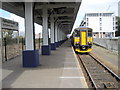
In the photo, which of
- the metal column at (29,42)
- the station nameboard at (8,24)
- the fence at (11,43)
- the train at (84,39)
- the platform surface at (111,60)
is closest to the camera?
the metal column at (29,42)

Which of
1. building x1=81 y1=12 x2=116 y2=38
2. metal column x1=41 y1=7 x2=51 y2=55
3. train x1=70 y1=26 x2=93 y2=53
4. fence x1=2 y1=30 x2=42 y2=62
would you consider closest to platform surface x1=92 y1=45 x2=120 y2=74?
train x1=70 y1=26 x2=93 y2=53

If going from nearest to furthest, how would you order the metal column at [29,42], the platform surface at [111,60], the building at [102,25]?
the metal column at [29,42], the platform surface at [111,60], the building at [102,25]

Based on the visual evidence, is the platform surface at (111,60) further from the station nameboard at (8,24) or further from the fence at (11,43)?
the fence at (11,43)

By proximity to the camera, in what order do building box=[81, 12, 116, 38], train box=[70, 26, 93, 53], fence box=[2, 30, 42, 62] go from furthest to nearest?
1. building box=[81, 12, 116, 38]
2. train box=[70, 26, 93, 53]
3. fence box=[2, 30, 42, 62]

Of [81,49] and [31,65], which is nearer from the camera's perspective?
[31,65]

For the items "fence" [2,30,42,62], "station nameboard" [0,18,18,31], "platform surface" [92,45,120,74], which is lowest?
"platform surface" [92,45,120,74]

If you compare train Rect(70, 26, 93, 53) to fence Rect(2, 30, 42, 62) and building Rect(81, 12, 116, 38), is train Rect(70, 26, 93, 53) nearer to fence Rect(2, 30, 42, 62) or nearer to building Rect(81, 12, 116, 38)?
fence Rect(2, 30, 42, 62)

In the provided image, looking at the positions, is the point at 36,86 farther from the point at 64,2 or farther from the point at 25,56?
the point at 64,2

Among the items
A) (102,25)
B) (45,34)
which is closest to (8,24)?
(45,34)

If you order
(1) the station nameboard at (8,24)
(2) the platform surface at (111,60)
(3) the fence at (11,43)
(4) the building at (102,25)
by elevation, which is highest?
(4) the building at (102,25)

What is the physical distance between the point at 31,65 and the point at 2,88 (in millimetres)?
4035

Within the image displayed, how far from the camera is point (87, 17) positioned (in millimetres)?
97562

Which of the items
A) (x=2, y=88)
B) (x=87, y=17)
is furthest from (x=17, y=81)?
(x=87, y=17)

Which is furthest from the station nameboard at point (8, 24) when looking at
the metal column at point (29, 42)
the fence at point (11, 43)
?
the metal column at point (29, 42)
